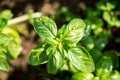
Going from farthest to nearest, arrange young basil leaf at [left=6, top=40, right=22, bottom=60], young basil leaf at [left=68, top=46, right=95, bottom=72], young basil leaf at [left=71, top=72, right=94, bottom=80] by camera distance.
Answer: young basil leaf at [left=6, top=40, right=22, bottom=60] → young basil leaf at [left=71, top=72, right=94, bottom=80] → young basil leaf at [left=68, top=46, right=95, bottom=72]

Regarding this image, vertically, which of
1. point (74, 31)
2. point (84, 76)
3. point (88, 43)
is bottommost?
point (84, 76)

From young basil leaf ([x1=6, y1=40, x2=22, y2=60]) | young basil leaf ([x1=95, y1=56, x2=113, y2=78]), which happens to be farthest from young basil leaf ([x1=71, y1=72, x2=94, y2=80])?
young basil leaf ([x1=6, y1=40, x2=22, y2=60])

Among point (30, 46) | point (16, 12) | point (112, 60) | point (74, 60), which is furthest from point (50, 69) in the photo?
point (16, 12)

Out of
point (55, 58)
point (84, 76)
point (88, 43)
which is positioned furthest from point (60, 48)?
point (88, 43)

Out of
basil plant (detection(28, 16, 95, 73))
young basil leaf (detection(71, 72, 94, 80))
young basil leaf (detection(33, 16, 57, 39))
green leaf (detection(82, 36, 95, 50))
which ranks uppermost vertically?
young basil leaf (detection(33, 16, 57, 39))

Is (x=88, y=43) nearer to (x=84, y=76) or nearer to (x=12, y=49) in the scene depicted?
(x=84, y=76)

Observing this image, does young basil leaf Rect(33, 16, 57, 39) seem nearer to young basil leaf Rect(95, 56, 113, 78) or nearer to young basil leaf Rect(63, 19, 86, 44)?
young basil leaf Rect(63, 19, 86, 44)

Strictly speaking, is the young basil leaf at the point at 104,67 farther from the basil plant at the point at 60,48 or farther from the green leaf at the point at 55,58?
the green leaf at the point at 55,58

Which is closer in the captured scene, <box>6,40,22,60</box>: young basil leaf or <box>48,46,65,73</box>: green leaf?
<box>48,46,65,73</box>: green leaf
